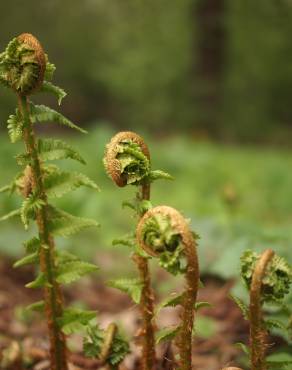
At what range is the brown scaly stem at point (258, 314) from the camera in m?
1.40

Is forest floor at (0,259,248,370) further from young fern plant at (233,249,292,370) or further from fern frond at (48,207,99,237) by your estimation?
fern frond at (48,207,99,237)

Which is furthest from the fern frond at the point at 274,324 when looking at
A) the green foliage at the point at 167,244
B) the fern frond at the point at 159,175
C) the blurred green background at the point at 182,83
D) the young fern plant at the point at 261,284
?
the blurred green background at the point at 182,83

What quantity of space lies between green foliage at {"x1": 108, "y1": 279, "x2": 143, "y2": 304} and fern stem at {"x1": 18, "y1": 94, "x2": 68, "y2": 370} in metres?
0.18

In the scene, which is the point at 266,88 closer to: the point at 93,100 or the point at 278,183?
the point at 93,100

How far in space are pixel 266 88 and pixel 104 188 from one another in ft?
27.2

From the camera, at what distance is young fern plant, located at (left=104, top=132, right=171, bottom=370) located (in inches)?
61.2

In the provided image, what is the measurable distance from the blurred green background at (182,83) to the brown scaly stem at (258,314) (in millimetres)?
4697

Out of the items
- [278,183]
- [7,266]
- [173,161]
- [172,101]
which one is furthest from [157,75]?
[7,266]

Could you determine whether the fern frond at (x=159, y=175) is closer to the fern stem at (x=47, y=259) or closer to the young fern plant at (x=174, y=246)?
the young fern plant at (x=174, y=246)

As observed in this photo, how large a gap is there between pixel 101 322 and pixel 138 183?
1.39 metres

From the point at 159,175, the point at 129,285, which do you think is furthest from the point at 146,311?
the point at 159,175

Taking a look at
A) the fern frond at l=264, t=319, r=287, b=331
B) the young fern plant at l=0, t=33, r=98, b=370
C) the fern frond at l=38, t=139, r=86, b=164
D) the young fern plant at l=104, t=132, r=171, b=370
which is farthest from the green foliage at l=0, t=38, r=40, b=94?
the fern frond at l=264, t=319, r=287, b=331

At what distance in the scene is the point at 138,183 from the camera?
5.23 feet

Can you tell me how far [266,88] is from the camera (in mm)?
13812
